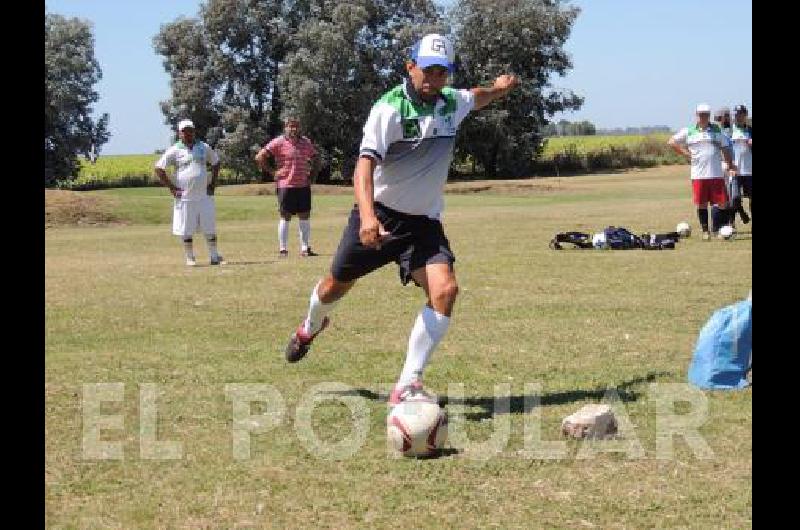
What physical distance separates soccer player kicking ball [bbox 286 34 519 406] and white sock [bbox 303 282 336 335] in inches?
14.7

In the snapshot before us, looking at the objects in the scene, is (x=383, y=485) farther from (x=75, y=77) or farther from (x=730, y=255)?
(x=75, y=77)

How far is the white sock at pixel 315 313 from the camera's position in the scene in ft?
27.5

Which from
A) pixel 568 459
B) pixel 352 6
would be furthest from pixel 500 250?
pixel 352 6

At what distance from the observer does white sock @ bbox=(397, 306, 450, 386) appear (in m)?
7.16

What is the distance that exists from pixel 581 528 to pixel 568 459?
3.67ft

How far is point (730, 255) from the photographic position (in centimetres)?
1738

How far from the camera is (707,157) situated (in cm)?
2017

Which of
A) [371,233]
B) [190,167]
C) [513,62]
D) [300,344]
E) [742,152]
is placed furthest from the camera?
[513,62]

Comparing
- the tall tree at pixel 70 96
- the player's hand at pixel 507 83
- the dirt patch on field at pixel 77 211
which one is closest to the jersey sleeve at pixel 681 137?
the player's hand at pixel 507 83

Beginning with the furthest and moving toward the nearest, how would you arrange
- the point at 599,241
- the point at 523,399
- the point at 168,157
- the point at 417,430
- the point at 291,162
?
the point at 291,162 < the point at 599,241 < the point at 168,157 < the point at 523,399 < the point at 417,430

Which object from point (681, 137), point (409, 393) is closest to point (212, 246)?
point (681, 137)

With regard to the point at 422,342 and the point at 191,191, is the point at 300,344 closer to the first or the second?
the point at 422,342

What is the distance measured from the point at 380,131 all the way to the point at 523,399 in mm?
2079

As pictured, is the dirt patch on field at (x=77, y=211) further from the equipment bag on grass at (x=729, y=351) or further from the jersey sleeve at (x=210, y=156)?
the equipment bag on grass at (x=729, y=351)
